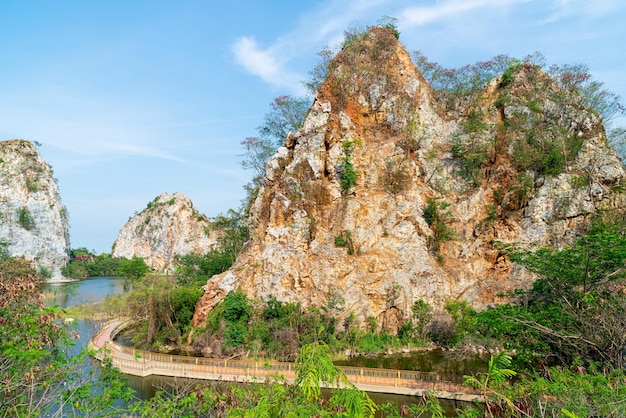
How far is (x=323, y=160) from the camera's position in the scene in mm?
28875

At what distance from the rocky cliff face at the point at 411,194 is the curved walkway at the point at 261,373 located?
5.72m

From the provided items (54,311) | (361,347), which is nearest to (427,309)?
(361,347)

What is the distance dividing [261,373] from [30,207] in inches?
2519

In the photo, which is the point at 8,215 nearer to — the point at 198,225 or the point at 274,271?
the point at 198,225

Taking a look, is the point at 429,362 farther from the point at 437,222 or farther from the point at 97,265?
the point at 97,265

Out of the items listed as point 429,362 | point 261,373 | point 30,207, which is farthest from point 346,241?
point 30,207

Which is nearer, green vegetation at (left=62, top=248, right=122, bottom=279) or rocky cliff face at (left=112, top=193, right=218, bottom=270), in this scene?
rocky cliff face at (left=112, top=193, right=218, bottom=270)

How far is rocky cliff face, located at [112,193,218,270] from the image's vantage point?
67562 mm

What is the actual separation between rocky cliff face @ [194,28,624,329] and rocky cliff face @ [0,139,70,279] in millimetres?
50960

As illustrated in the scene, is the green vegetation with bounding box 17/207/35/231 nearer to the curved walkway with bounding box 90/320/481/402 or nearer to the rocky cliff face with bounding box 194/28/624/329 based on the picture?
the rocky cliff face with bounding box 194/28/624/329

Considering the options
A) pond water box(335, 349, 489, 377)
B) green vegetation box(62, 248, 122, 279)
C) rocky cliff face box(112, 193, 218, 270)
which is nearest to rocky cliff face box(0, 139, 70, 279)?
green vegetation box(62, 248, 122, 279)

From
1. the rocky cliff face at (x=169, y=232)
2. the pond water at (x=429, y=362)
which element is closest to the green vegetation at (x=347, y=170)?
the pond water at (x=429, y=362)

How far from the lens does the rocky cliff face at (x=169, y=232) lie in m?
67.6

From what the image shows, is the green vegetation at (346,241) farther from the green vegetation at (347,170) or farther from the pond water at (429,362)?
the pond water at (429,362)
